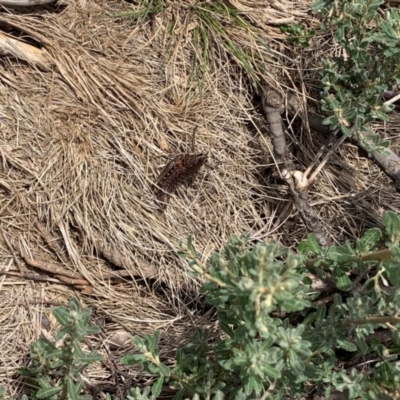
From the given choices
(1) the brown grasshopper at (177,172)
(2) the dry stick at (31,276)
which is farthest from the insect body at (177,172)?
(2) the dry stick at (31,276)

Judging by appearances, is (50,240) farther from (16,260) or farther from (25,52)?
(25,52)

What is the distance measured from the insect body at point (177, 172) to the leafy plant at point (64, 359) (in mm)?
719

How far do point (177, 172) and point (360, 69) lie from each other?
856mm

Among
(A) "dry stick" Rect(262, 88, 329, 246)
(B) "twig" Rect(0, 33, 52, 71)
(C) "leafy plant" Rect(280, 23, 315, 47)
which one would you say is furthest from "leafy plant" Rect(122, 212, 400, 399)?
(B) "twig" Rect(0, 33, 52, 71)

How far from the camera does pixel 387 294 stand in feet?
6.47

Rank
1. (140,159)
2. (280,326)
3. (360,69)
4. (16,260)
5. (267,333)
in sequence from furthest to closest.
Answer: (140,159), (16,260), (360,69), (280,326), (267,333)

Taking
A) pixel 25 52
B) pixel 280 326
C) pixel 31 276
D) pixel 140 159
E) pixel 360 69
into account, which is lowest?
pixel 31 276

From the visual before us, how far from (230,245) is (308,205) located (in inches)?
29.8

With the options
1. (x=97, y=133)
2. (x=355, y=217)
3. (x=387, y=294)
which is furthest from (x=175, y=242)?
(x=387, y=294)

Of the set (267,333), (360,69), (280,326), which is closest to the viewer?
(267,333)

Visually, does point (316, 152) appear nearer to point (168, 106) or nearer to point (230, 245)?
point (168, 106)

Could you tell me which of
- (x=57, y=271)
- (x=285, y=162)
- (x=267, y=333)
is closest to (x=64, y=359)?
(x=57, y=271)

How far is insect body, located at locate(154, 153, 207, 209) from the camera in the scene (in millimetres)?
2588

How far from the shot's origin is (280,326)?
2016 millimetres
